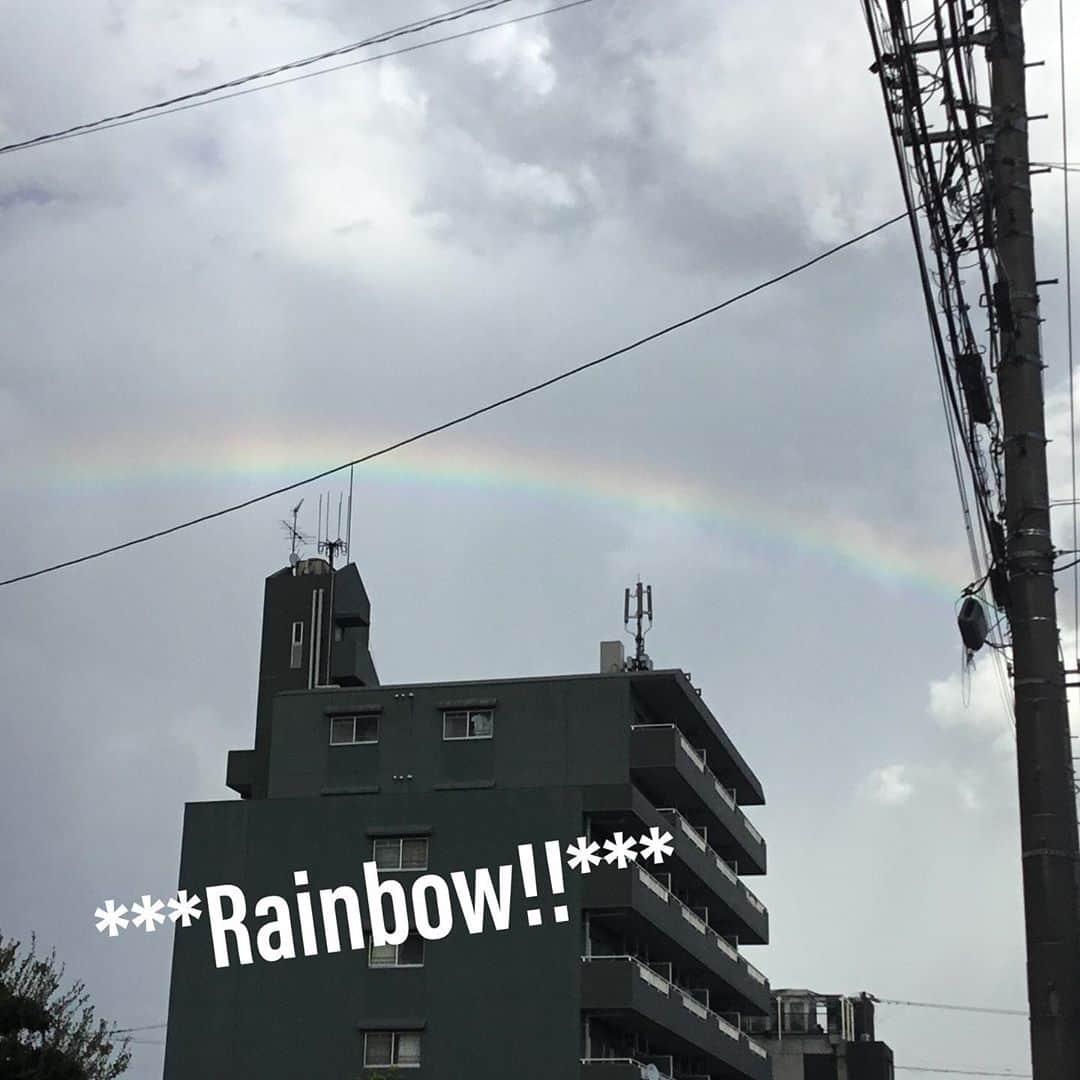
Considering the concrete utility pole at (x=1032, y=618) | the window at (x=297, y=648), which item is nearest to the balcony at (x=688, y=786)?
the window at (x=297, y=648)

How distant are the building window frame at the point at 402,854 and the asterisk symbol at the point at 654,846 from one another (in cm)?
738

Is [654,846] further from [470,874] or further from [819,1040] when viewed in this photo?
[819,1040]

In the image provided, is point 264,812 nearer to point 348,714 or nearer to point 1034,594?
point 348,714

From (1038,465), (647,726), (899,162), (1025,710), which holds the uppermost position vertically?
(647,726)

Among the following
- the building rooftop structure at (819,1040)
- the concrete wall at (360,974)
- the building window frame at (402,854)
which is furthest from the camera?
the building rooftop structure at (819,1040)

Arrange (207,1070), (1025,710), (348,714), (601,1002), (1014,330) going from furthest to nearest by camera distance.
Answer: (348,714)
(207,1070)
(601,1002)
(1014,330)
(1025,710)

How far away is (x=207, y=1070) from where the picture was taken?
5800cm

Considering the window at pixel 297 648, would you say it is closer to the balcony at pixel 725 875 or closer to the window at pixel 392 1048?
the balcony at pixel 725 875

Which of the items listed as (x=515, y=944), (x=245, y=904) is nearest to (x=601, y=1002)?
(x=515, y=944)

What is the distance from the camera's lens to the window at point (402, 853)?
5894cm

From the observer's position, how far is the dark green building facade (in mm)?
55438

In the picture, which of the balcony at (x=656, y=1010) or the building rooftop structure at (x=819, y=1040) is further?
the building rooftop structure at (x=819, y=1040)

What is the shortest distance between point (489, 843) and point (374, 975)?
581cm

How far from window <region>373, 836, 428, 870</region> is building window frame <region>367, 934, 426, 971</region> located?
245cm
